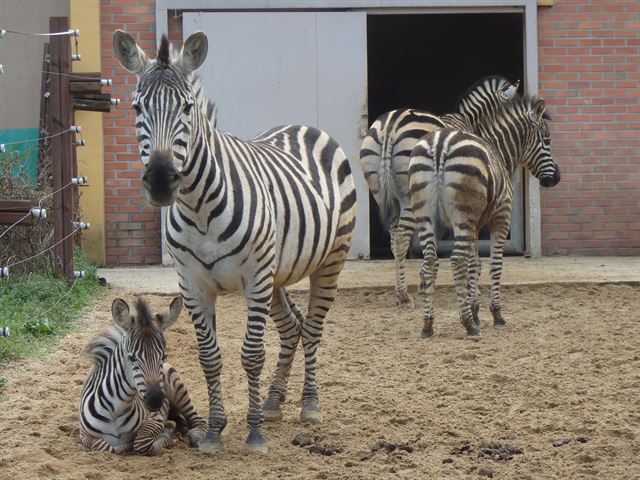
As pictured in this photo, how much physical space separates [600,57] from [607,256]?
2.48 metres

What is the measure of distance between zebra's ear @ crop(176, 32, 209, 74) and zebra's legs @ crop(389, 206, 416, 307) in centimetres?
537

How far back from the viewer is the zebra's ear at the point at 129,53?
17.4 feet

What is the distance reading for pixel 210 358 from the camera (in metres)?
5.80

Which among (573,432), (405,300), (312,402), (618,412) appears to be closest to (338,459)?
(312,402)

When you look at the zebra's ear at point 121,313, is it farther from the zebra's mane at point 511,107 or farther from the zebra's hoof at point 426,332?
the zebra's mane at point 511,107

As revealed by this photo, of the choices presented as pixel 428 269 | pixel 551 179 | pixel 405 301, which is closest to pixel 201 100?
pixel 428 269

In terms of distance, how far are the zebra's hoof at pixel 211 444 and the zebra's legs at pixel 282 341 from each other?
0.76 meters

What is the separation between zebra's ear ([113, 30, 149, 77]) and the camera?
17.4 feet

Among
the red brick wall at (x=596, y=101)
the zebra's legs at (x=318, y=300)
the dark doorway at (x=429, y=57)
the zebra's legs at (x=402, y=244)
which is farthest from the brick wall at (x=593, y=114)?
the zebra's legs at (x=318, y=300)

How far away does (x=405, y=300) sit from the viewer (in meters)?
10.6

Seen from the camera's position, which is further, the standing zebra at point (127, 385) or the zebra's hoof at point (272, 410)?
the zebra's hoof at point (272, 410)

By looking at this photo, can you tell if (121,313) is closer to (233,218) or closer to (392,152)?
(233,218)

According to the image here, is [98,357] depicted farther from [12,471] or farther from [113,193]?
[113,193]

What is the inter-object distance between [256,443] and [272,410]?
746 mm
